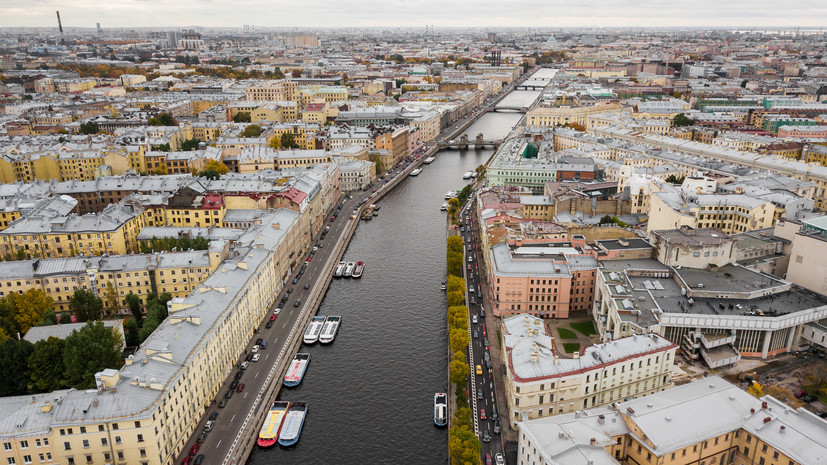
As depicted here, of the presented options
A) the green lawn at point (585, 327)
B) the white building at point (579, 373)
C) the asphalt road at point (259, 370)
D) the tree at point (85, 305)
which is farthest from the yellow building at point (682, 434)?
the tree at point (85, 305)

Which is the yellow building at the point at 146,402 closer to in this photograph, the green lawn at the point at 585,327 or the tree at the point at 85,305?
the tree at the point at 85,305

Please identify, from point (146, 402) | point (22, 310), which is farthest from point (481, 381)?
point (22, 310)

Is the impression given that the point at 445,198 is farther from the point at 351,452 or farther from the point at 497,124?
the point at 497,124

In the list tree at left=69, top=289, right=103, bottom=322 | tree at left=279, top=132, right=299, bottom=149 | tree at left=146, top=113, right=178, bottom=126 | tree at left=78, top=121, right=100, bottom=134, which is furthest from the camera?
tree at left=146, top=113, right=178, bottom=126

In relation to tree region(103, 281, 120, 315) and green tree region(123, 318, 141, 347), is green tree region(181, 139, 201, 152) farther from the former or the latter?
green tree region(123, 318, 141, 347)

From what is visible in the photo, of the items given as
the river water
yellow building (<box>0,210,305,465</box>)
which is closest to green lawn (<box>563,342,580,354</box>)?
the river water
